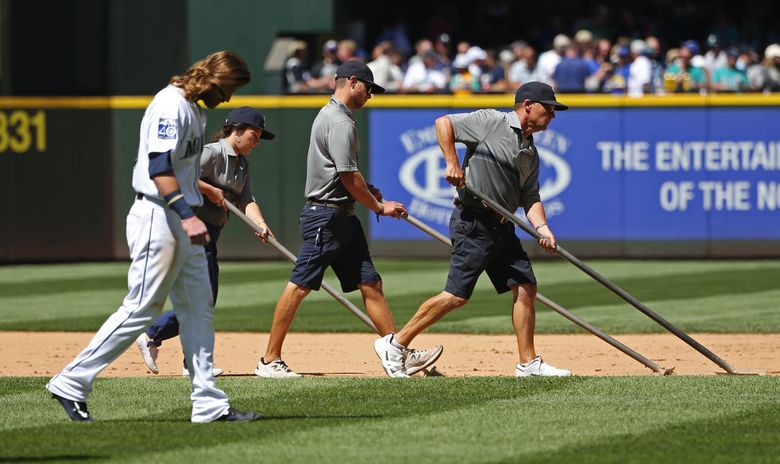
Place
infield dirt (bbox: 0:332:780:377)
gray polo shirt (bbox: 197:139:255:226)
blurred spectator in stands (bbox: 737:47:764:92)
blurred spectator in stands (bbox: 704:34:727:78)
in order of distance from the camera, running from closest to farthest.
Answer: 1. gray polo shirt (bbox: 197:139:255:226)
2. infield dirt (bbox: 0:332:780:377)
3. blurred spectator in stands (bbox: 737:47:764:92)
4. blurred spectator in stands (bbox: 704:34:727:78)

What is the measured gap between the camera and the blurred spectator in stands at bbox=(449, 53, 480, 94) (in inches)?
813

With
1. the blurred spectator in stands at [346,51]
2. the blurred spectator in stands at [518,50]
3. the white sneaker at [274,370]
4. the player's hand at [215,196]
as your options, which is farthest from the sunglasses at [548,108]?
the blurred spectator in stands at [518,50]

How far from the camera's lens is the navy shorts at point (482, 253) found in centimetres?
923

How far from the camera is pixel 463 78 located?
21.0 m

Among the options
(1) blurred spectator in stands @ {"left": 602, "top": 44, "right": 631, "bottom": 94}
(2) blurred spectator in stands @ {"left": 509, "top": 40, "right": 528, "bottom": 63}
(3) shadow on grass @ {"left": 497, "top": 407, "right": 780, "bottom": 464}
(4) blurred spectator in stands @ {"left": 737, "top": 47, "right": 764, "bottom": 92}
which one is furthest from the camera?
(2) blurred spectator in stands @ {"left": 509, "top": 40, "right": 528, "bottom": 63}

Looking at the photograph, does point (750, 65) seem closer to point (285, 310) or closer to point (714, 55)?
point (714, 55)

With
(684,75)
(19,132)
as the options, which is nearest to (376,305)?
(19,132)

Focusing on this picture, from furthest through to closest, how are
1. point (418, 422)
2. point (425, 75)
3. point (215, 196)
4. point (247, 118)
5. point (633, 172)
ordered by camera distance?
point (425, 75) < point (633, 172) < point (247, 118) < point (215, 196) < point (418, 422)

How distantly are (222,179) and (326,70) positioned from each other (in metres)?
11.4

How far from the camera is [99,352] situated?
23.3 feet

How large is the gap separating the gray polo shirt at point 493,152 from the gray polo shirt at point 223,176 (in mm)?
1499

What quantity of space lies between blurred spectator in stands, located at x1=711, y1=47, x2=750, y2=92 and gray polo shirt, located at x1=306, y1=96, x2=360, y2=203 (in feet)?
37.5

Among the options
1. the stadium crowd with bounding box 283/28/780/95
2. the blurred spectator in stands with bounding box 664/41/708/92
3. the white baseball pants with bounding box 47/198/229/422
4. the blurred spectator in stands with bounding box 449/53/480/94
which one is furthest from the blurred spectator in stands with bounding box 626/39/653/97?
the white baseball pants with bounding box 47/198/229/422

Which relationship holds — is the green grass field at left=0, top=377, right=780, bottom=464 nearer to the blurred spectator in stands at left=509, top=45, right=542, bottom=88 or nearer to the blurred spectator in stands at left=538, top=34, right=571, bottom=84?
the blurred spectator in stands at left=509, top=45, right=542, bottom=88
